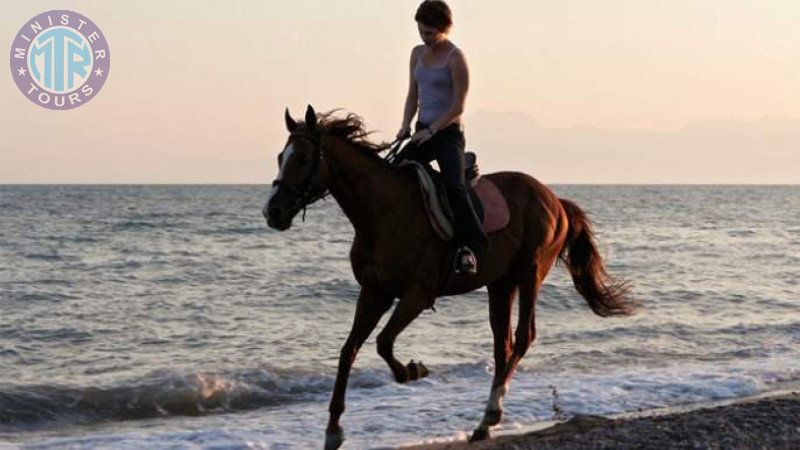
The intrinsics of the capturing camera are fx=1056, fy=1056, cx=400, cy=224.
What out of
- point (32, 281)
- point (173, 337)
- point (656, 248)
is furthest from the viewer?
point (656, 248)

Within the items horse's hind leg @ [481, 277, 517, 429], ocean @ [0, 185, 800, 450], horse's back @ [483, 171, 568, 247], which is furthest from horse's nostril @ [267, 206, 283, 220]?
ocean @ [0, 185, 800, 450]

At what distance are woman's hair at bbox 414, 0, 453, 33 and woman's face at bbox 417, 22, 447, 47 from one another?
0.02m

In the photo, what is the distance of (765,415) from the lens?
8516 mm

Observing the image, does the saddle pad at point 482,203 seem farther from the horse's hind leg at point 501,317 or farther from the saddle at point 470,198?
the horse's hind leg at point 501,317

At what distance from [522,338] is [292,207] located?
2.82m

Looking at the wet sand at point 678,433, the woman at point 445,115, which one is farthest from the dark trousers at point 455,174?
the wet sand at point 678,433

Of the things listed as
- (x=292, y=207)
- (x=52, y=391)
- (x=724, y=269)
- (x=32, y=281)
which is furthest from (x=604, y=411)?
(x=724, y=269)

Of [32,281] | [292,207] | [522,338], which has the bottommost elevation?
[32,281]

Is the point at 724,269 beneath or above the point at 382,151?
beneath

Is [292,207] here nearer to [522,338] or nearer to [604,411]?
[522,338]

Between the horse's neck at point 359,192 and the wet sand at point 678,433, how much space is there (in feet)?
6.27

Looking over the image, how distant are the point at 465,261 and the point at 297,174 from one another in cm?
148

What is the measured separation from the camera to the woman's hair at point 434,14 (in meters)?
7.68

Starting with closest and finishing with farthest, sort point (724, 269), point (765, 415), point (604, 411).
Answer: point (765, 415) → point (604, 411) → point (724, 269)
